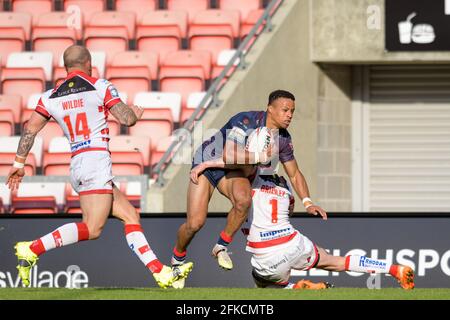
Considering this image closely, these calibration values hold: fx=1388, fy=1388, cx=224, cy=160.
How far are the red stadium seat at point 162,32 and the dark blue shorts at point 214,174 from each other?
695 cm

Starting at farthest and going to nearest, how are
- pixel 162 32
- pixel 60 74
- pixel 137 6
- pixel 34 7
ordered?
pixel 34 7 → pixel 137 6 → pixel 162 32 → pixel 60 74

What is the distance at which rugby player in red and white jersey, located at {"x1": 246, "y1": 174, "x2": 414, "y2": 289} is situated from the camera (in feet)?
39.0

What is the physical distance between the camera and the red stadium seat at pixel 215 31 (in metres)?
19.0

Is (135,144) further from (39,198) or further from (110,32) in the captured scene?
(110,32)

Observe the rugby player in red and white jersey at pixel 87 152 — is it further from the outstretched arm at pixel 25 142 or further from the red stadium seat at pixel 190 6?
the red stadium seat at pixel 190 6

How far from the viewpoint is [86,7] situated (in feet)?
65.6

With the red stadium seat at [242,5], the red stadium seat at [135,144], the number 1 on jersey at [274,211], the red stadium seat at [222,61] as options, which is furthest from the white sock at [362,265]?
the red stadium seat at [242,5]

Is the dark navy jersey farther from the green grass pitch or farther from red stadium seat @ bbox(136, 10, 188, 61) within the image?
red stadium seat @ bbox(136, 10, 188, 61)

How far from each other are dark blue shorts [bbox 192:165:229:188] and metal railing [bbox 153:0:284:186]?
3.50 m

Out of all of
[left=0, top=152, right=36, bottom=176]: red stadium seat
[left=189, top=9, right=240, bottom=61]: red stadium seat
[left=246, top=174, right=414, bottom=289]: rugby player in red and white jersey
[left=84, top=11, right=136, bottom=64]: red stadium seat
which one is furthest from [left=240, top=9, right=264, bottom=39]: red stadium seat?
[left=246, top=174, right=414, bottom=289]: rugby player in red and white jersey

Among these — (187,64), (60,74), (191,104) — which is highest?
(187,64)

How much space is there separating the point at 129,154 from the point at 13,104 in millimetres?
2074

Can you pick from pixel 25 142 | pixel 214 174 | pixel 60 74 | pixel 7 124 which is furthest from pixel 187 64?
pixel 25 142
